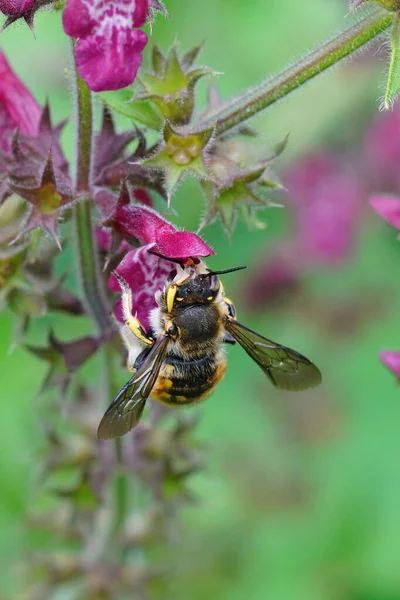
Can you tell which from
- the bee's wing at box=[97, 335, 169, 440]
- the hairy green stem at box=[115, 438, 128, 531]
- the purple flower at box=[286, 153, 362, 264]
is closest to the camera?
the bee's wing at box=[97, 335, 169, 440]

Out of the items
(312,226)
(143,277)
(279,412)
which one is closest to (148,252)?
(143,277)

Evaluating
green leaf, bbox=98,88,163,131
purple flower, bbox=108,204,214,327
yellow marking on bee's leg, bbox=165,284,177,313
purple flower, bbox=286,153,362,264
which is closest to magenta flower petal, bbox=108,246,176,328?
purple flower, bbox=108,204,214,327

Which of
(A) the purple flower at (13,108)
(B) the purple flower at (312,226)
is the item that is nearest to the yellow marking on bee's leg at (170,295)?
(A) the purple flower at (13,108)

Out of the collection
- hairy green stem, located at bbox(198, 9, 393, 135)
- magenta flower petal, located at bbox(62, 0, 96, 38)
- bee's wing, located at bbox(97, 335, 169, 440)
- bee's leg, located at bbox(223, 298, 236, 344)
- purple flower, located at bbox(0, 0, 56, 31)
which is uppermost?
hairy green stem, located at bbox(198, 9, 393, 135)

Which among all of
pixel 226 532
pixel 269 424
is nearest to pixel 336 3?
pixel 269 424

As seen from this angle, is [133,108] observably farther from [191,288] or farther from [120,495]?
[120,495]

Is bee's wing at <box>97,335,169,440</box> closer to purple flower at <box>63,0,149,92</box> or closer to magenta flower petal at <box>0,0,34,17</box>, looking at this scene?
purple flower at <box>63,0,149,92</box>
